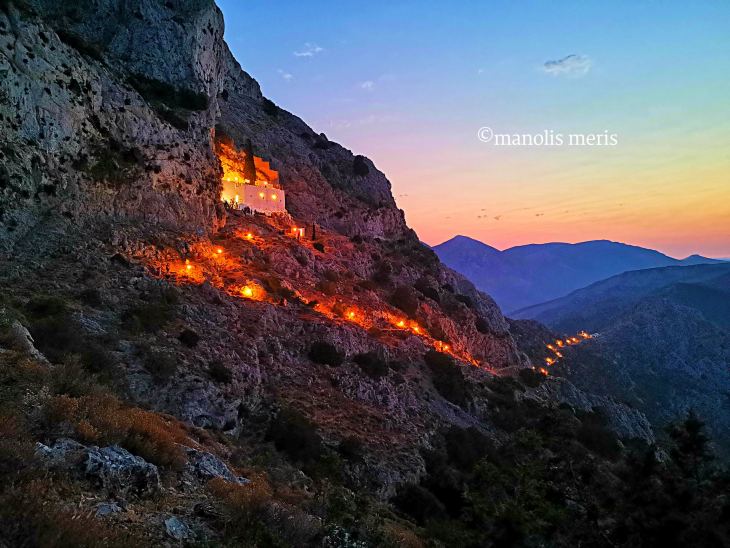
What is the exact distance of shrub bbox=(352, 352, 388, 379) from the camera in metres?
34.3

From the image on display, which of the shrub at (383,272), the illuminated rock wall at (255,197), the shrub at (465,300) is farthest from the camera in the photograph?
the shrub at (465,300)

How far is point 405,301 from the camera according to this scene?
63.1 meters

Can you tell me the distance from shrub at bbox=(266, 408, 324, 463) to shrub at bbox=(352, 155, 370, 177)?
264 feet

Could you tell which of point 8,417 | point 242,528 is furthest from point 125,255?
point 242,528

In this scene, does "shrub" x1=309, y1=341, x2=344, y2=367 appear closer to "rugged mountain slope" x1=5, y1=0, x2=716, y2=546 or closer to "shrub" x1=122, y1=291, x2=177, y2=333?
"rugged mountain slope" x1=5, y1=0, x2=716, y2=546

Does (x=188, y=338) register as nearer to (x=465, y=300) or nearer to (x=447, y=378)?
(x=447, y=378)

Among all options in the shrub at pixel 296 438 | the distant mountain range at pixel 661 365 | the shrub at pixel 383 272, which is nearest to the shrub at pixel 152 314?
the shrub at pixel 296 438

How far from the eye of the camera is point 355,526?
8953mm

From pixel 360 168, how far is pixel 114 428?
94.6m

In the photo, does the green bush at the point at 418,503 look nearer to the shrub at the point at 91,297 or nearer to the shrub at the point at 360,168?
the shrub at the point at 91,297

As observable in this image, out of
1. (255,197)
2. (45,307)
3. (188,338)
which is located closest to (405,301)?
(255,197)

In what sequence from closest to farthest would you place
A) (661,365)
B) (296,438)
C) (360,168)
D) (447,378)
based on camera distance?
(296,438), (447,378), (661,365), (360,168)

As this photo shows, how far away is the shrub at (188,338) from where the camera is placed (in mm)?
25266

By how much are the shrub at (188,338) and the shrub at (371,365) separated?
13.6 metres
